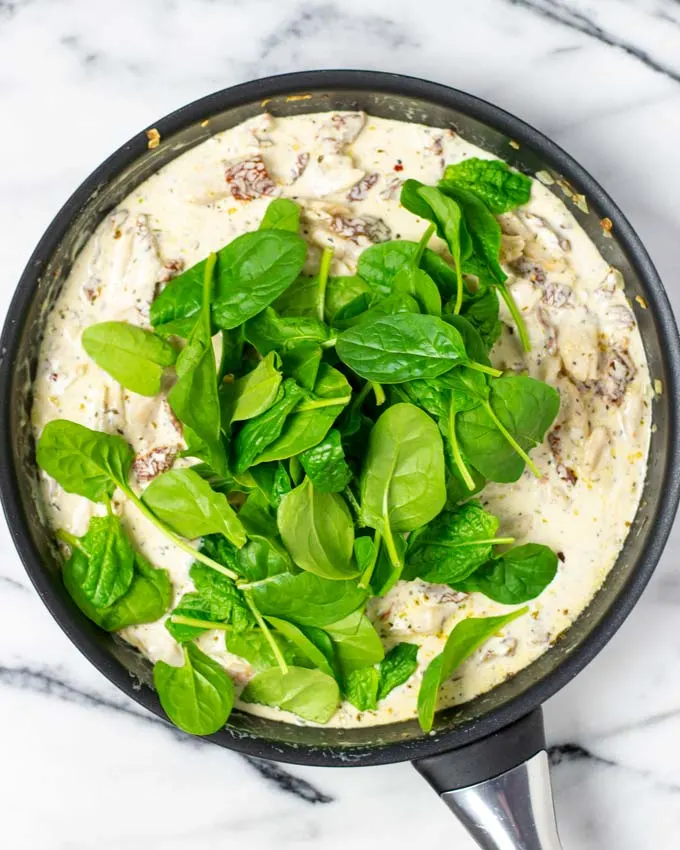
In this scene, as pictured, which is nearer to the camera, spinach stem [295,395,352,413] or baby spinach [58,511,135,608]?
spinach stem [295,395,352,413]

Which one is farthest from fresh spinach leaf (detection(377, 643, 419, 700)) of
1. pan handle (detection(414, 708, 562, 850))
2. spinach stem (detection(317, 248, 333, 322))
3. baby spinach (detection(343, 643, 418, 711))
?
spinach stem (detection(317, 248, 333, 322))

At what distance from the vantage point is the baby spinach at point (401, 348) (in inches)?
40.4

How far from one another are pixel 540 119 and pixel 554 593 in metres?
0.65

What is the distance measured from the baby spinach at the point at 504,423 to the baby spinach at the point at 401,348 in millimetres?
81

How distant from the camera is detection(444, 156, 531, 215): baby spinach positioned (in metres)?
1.22

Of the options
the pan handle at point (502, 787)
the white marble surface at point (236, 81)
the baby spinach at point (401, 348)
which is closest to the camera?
the baby spinach at point (401, 348)

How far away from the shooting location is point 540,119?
4.50ft

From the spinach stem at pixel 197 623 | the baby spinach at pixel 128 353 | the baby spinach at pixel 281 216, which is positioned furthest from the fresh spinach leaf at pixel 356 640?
the baby spinach at pixel 281 216

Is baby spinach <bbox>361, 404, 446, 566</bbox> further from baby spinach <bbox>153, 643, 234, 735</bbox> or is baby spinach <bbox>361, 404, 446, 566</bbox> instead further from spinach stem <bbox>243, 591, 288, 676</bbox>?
baby spinach <bbox>153, 643, 234, 735</bbox>

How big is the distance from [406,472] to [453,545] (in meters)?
0.13

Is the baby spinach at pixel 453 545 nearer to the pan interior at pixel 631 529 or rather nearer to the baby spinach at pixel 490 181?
the pan interior at pixel 631 529

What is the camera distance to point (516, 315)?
1.17 metres

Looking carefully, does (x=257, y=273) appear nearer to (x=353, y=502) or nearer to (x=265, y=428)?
(x=265, y=428)

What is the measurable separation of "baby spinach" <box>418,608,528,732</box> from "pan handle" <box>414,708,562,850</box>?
6 centimetres
